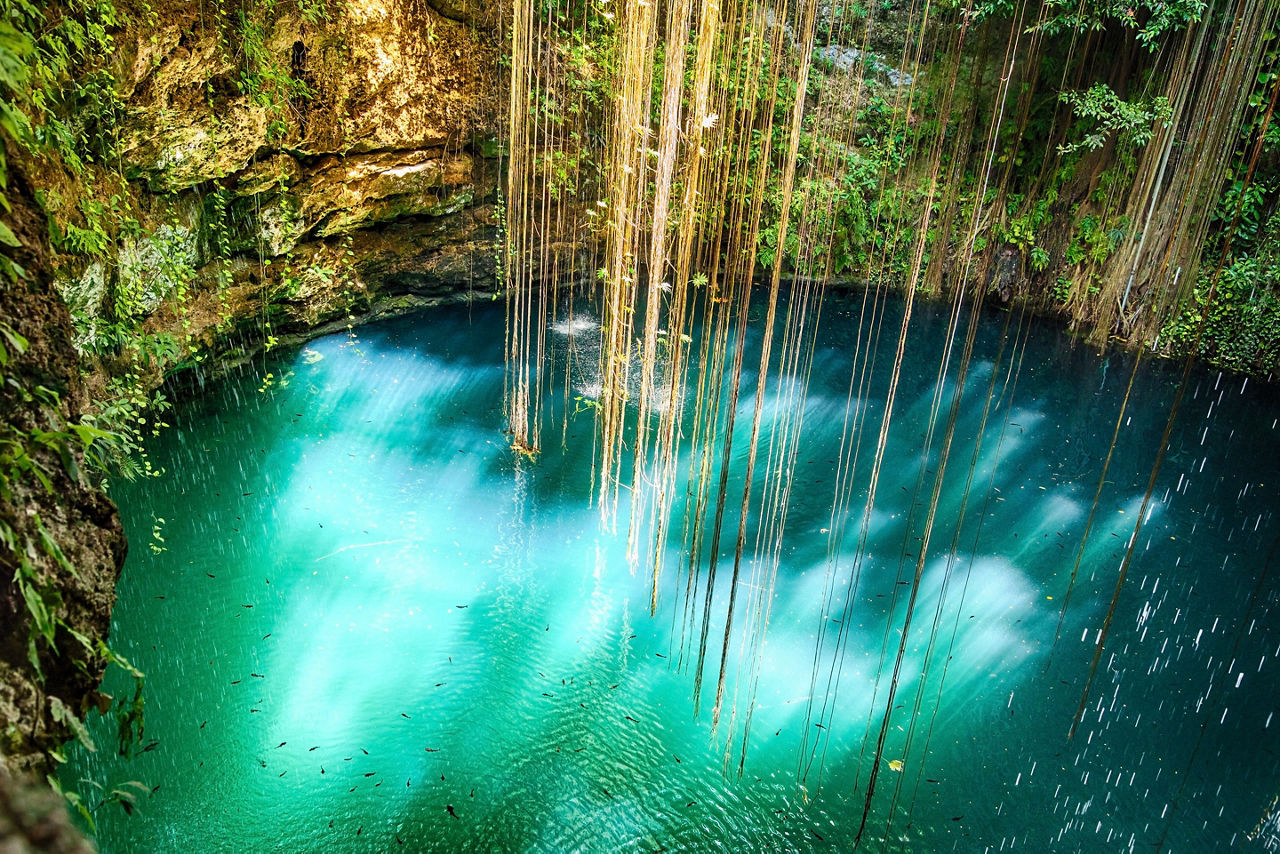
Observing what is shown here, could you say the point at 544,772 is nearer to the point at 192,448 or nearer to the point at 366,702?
the point at 366,702

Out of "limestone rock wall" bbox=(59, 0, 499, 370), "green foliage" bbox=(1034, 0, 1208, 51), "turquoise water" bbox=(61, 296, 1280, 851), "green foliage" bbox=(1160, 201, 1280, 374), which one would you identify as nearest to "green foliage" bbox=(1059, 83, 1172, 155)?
"green foliage" bbox=(1034, 0, 1208, 51)

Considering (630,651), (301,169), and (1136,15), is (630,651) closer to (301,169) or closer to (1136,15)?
(301,169)

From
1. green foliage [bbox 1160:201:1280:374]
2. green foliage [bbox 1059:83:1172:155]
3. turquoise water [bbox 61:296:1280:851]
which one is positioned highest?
green foliage [bbox 1059:83:1172:155]

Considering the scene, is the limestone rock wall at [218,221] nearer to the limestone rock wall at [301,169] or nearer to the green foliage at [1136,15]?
the limestone rock wall at [301,169]

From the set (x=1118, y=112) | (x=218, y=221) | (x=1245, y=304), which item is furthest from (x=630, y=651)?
(x=1245, y=304)

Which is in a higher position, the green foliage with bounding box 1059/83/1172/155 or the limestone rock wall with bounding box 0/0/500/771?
the green foliage with bounding box 1059/83/1172/155

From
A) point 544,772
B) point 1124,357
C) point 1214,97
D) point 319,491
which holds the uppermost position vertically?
point 1214,97

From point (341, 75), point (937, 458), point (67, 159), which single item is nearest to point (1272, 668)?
point (937, 458)

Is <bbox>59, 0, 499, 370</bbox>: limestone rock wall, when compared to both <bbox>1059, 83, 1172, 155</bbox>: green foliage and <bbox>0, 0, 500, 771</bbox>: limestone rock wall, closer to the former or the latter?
<bbox>0, 0, 500, 771</bbox>: limestone rock wall
